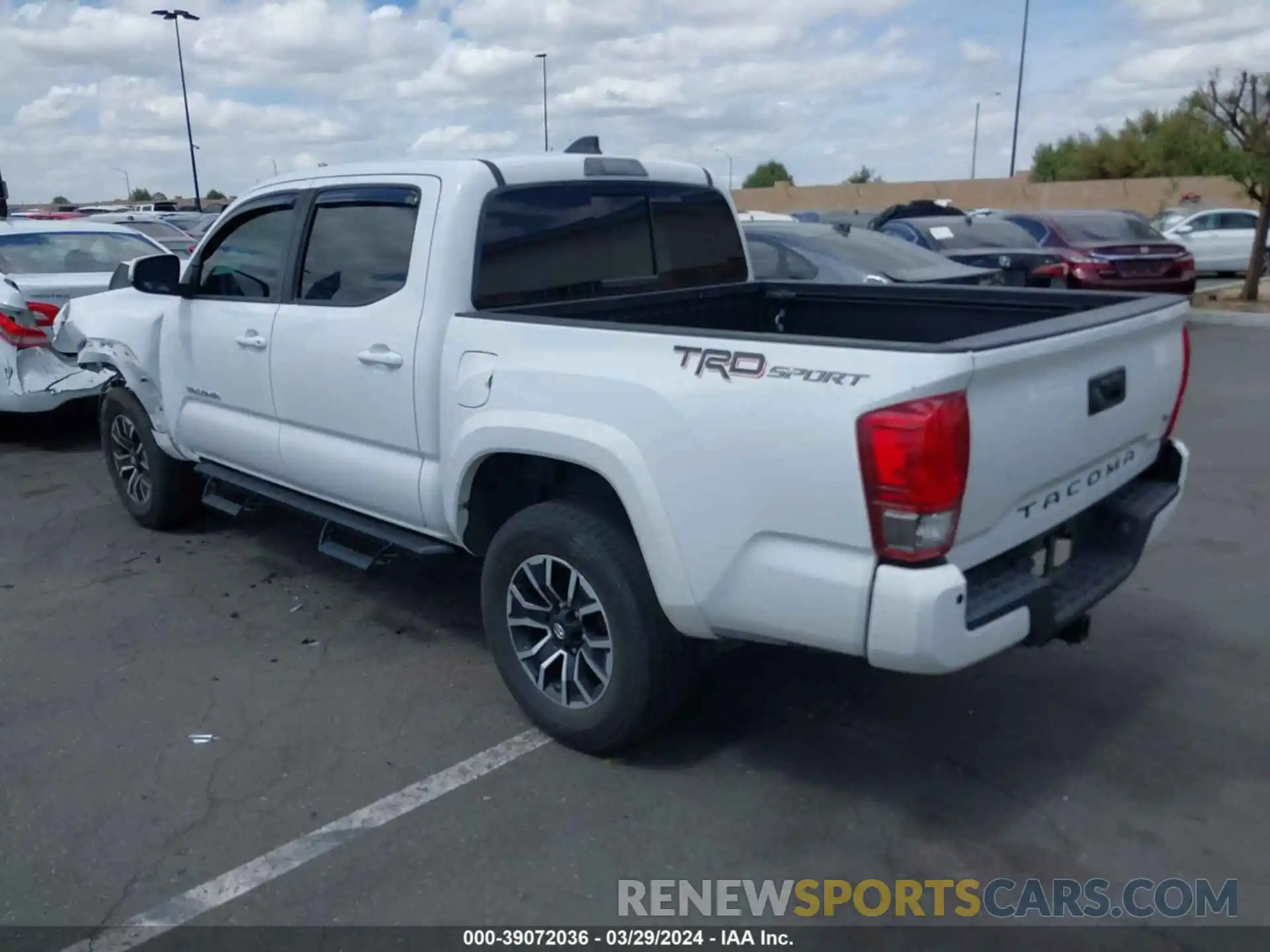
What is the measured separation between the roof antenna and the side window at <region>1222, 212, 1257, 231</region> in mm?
22474

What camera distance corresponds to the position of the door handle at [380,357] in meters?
4.25

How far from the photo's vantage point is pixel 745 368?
3117 millimetres

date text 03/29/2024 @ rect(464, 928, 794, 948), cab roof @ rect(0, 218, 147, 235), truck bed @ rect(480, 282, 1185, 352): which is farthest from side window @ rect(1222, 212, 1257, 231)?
date text 03/29/2024 @ rect(464, 928, 794, 948)

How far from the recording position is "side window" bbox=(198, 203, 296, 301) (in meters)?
5.04

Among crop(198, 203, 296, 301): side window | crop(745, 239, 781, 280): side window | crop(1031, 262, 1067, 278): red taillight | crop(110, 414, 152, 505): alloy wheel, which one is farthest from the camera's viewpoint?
crop(1031, 262, 1067, 278): red taillight

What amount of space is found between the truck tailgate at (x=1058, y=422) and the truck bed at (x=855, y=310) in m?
0.10

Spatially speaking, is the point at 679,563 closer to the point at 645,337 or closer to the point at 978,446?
the point at 645,337

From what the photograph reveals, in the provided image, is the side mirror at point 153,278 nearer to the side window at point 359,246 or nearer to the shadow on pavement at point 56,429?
the side window at point 359,246

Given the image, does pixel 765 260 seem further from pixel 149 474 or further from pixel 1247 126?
pixel 1247 126

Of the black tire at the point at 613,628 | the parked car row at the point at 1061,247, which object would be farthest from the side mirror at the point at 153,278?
the parked car row at the point at 1061,247

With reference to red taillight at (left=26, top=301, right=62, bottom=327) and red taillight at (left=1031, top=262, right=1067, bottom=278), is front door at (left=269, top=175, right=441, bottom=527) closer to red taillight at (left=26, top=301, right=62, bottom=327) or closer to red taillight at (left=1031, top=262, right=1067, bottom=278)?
red taillight at (left=26, top=301, right=62, bottom=327)

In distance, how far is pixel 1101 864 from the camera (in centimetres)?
326

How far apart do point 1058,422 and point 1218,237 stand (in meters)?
23.4

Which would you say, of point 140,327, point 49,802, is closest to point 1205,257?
point 140,327
